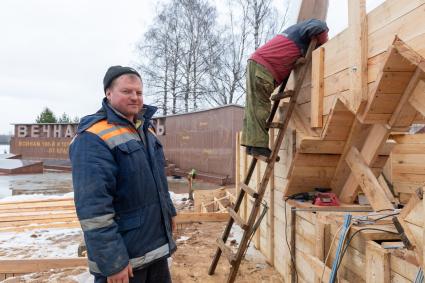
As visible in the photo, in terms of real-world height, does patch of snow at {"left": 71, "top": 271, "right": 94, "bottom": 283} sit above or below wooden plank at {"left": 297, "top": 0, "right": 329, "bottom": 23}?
below

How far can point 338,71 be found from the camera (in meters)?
2.88

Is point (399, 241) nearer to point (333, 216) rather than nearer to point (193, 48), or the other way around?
point (333, 216)

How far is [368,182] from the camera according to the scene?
122 inches

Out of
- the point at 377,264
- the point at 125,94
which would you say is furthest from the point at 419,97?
the point at 125,94

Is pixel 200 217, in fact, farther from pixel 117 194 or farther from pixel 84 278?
pixel 117 194

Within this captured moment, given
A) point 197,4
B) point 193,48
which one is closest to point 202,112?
point 193,48

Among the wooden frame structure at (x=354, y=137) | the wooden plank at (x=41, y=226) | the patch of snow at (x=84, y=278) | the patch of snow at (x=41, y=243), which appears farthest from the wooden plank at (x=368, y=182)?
the wooden plank at (x=41, y=226)

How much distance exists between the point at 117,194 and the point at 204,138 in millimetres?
13882

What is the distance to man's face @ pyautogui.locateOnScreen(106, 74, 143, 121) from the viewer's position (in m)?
2.33

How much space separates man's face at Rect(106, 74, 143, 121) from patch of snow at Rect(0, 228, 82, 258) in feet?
13.1

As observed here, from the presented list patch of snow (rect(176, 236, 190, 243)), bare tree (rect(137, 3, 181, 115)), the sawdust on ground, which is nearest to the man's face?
the sawdust on ground

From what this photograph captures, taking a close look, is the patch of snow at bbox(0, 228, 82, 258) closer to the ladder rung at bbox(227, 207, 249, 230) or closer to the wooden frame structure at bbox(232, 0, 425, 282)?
the ladder rung at bbox(227, 207, 249, 230)

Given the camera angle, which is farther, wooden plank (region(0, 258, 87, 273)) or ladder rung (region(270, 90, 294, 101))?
wooden plank (region(0, 258, 87, 273))

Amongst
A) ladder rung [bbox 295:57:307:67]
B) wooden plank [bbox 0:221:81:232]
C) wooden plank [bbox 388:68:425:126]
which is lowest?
wooden plank [bbox 0:221:81:232]
